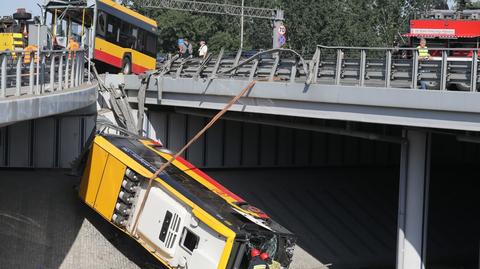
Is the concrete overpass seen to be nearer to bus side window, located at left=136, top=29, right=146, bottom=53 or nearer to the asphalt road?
the asphalt road

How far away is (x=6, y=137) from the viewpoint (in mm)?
22453

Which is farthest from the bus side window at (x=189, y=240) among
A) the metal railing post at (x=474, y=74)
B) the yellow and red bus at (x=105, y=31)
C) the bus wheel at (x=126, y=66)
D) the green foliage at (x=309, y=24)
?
the green foliage at (x=309, y=24)

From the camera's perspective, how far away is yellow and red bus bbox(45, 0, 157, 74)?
91.5 feet

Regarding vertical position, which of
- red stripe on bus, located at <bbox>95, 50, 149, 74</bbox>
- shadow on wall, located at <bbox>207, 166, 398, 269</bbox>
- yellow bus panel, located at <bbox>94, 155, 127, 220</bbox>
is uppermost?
red stripe on bus, located at <bbox>95, 50, 149, 74</bbox>

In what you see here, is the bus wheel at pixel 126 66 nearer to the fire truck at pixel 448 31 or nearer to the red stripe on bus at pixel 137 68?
the red stripe on bus at pixel 137 68

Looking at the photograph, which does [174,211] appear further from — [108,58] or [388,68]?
[108,58]

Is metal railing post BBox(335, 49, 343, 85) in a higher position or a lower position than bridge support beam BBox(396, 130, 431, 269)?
higher

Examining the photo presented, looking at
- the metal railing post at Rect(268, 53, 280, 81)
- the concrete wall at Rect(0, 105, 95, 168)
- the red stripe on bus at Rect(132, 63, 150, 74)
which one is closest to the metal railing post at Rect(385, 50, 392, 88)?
the metal railing post at Rect(268, 53, 280, 81)

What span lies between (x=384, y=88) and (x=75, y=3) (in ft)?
48.3

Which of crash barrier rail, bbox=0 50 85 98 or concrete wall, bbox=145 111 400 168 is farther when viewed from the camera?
concrete wall, bbox=145 111 400 168

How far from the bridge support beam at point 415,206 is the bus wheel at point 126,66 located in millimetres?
15179

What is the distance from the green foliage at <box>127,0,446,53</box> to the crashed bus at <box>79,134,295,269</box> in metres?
36.5

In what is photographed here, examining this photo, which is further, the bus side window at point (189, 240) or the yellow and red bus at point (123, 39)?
the yellow and red bus at point (123, 39)

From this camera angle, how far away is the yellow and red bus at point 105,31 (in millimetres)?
27891
